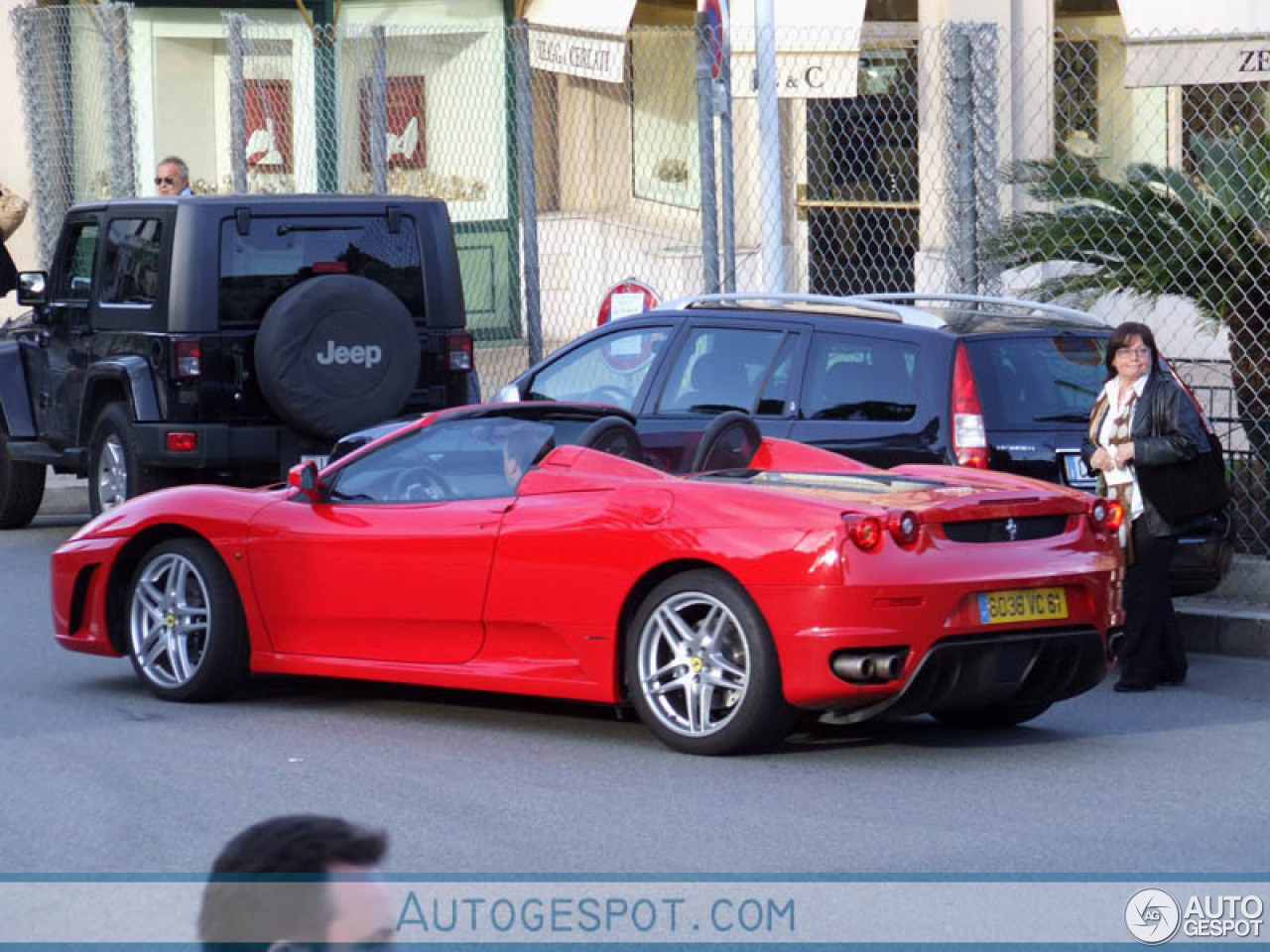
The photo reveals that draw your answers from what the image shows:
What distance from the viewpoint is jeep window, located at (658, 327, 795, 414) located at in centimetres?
1038

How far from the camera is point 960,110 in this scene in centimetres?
1315

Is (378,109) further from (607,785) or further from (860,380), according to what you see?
(607,785)

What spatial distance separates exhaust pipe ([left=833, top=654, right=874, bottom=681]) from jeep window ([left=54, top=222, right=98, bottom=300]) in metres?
7.59

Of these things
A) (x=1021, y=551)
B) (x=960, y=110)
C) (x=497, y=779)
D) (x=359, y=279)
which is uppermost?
(x=960, y=110)

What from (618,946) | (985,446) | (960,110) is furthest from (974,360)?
(618,946)

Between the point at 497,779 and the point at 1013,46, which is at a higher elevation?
the point at 1013,46

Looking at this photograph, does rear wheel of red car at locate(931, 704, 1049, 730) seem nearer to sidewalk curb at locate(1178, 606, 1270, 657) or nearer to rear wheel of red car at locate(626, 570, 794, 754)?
rear wheel of red car at locate(626, 570, 794, 754)

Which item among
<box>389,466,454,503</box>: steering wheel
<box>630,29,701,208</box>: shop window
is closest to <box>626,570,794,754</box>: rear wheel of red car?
<box>389,466,454,503</box>: steering wheel

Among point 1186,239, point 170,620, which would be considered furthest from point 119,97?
point 170,620

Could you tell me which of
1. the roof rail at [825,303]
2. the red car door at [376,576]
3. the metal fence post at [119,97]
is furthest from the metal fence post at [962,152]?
the metal fence post at [119,97]

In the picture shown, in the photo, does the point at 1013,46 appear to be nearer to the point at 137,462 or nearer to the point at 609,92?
the point at 609,92

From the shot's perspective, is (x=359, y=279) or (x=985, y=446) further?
(x=359, y=279)

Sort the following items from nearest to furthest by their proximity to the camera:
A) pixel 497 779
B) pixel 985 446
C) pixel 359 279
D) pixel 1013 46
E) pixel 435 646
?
pixel 497 779
pixel 435 646
pixel 985 446
pixel 359 279
pixel 1013 46

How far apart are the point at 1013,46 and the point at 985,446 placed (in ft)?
36.2
